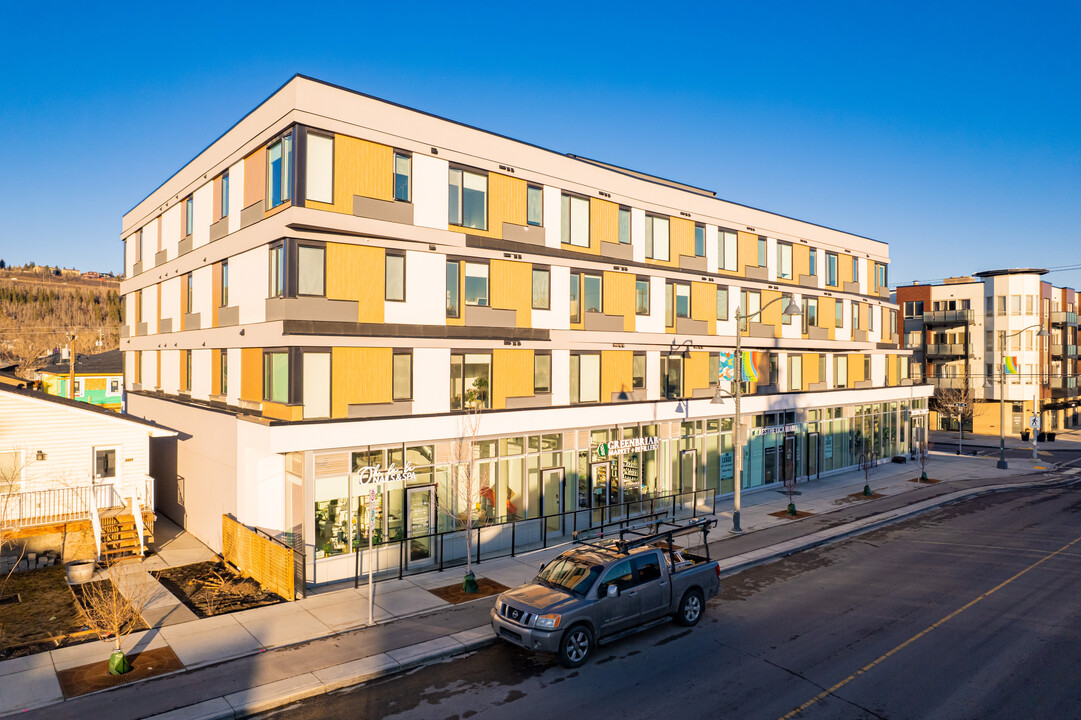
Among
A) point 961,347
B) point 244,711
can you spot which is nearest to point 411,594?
point 244,711

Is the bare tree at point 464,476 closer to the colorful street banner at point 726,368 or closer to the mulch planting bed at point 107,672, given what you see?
Answer: the mulch planting bed at point 107,672

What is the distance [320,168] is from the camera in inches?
775

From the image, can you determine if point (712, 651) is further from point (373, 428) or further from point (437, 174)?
point (437, 174)

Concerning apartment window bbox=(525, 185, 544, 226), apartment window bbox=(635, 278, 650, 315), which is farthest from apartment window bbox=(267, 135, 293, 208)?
apartment window bbox=(635, 278, 650, 315)

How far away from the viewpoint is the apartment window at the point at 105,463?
23700mm

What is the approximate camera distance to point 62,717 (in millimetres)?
11258

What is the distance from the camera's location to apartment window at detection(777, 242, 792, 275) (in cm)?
3597

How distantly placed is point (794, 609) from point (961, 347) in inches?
2320

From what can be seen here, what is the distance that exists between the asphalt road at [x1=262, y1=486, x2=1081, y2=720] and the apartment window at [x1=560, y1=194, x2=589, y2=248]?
13.5 meters

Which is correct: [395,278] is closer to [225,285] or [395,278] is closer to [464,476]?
[464,476]

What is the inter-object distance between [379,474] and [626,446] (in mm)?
10719

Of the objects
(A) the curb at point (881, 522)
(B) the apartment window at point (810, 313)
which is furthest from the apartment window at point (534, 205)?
(B) the apartment window at point (810, 313)

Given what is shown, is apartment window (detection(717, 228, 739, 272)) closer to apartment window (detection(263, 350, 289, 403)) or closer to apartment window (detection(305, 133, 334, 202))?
apartment window (detection(305, 133, 334, 202))

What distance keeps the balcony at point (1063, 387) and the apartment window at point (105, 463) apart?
75.8 m
